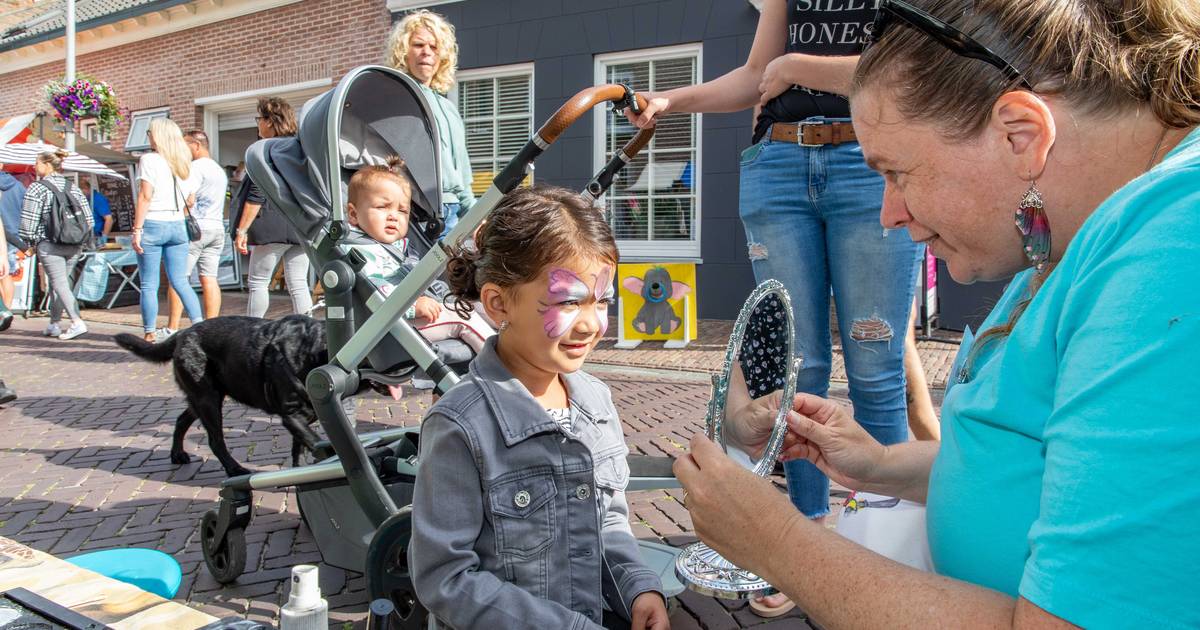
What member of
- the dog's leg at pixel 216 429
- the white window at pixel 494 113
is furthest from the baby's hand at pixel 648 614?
the white window at pixel 494 113

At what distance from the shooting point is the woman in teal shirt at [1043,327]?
2.61 ft

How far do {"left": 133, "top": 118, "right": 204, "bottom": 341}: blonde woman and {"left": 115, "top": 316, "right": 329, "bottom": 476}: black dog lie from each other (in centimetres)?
433

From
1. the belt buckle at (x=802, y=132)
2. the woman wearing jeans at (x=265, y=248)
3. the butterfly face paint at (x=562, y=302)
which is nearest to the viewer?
the butterfly face paint at (x=562, y=302)

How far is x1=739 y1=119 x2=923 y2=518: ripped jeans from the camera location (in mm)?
2547

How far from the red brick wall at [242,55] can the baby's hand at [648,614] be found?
12.3 metres

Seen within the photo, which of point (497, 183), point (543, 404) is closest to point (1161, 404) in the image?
point (543, 404)

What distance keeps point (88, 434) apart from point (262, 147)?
123 inches

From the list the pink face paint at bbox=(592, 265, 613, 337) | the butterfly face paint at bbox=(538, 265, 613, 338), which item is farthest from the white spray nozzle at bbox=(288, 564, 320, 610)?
the pink face paint at bbox=(592, 265, 613, 337)

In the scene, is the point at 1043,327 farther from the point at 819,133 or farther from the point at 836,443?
the point at 819,133

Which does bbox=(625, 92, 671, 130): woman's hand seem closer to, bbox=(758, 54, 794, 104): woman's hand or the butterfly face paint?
bbox=(758, 54, 794, 104): woman's hand

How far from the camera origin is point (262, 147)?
337 cm

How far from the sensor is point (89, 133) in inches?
727

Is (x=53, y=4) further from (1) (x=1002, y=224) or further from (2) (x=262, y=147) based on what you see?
(1) (x=1002, y=224)

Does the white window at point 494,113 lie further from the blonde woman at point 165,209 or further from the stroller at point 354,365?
the stroller at point 354,365
